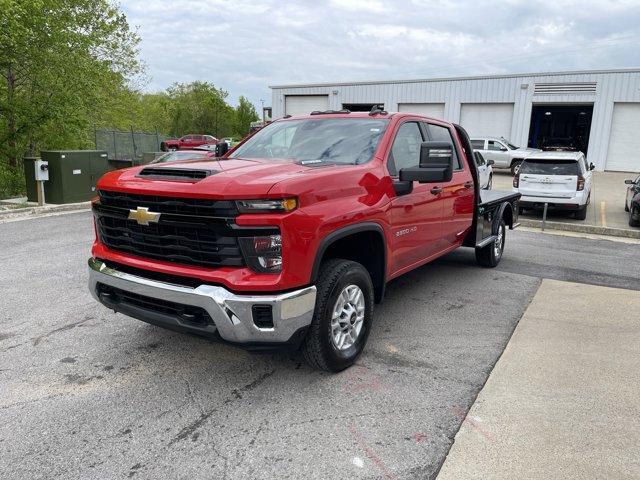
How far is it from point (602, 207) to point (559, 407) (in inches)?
515

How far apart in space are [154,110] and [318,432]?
2203 inches

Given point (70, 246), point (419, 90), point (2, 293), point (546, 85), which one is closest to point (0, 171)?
point (70, 246)

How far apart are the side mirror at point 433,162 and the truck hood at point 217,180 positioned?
687 millimetres

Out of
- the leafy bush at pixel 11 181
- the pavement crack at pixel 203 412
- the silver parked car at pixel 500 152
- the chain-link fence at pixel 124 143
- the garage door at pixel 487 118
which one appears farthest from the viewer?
the garage door at pixel 487 118

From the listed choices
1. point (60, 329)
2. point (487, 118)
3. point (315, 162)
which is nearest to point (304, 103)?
point (487, 118)

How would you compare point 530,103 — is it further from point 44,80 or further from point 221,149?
point 221,149

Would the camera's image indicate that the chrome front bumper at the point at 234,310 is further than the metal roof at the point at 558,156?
No

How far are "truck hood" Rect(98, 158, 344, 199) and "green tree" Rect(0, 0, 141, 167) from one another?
41.4ft

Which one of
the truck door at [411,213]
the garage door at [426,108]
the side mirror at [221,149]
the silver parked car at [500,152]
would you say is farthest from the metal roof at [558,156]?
the garage door at [426,108]

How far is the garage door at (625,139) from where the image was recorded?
83.0ft

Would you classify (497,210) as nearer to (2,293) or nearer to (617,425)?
(617,425)

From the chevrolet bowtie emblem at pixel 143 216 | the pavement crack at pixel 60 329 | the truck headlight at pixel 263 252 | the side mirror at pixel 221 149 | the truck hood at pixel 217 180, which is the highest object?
the side mirror at pixel 221 149

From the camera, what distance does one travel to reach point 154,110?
178 feet

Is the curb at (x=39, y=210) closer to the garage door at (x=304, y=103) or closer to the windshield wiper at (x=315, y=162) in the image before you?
the windshield wiper at (x=315, y=162)
